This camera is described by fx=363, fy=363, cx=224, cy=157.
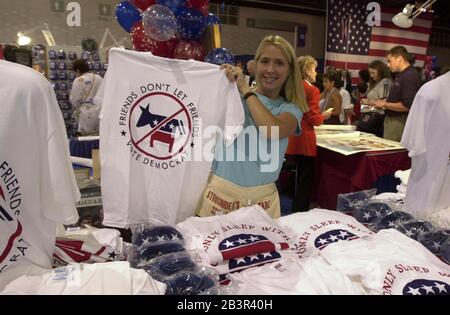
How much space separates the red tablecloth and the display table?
7.78 ft

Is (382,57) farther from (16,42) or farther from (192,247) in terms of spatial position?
(192,247)

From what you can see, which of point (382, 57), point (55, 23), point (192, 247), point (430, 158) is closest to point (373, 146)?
point (430, 158)

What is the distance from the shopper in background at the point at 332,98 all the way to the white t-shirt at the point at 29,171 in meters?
4.29

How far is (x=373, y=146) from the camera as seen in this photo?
353 centimetres

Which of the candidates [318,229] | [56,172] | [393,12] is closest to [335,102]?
A: [318,229]

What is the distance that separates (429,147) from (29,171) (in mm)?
1824

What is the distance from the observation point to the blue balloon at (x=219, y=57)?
6.07ft

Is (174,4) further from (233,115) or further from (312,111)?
(312,111)

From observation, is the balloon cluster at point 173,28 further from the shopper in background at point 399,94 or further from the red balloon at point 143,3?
the shopper in background at point 399,94

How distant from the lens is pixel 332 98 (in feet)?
16.5

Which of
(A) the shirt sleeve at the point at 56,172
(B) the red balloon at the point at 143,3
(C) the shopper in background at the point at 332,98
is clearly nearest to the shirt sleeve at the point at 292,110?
(B) the red balloon at the point at 143,3

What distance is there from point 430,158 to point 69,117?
6.20 meters

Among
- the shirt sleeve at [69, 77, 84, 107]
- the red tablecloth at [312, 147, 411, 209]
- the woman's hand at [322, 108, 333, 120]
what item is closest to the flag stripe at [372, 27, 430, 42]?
the woman's hand at [322, 108, 333, 120]

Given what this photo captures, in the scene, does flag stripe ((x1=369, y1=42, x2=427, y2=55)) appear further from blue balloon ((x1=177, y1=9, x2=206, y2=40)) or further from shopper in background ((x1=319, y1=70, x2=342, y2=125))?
blue balloon ((x1=177, y1=9, x2=206, y2=40))
